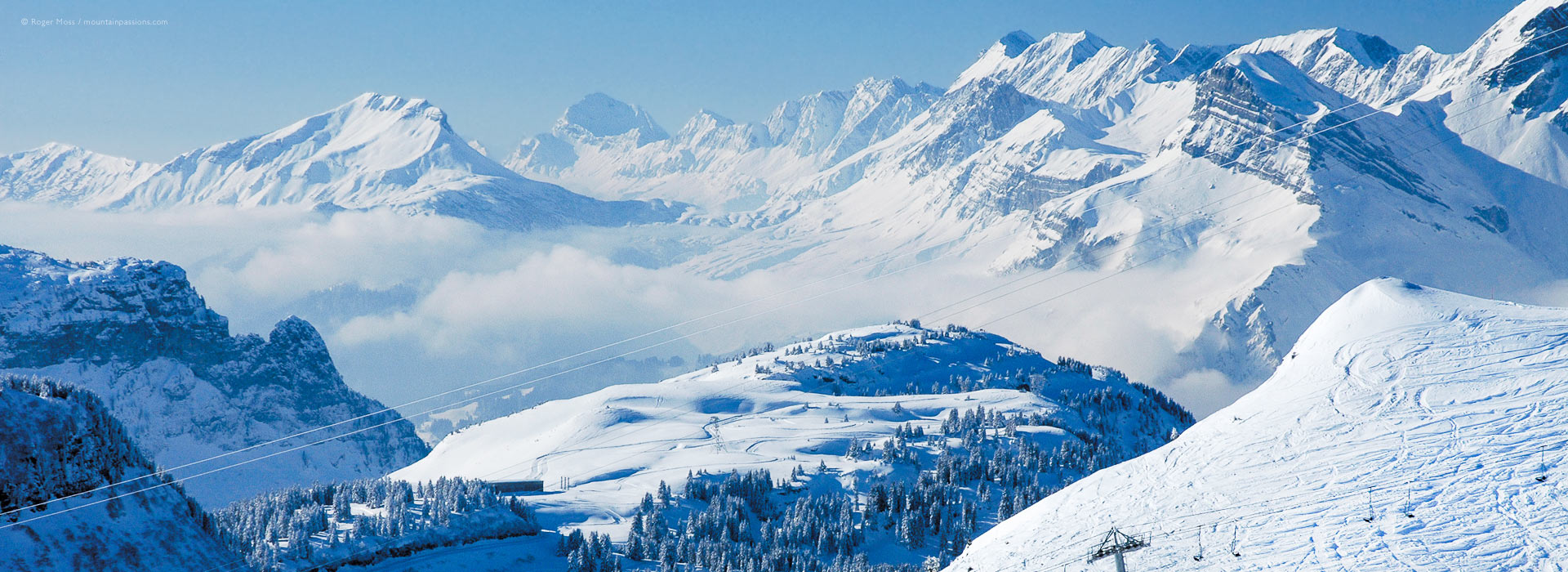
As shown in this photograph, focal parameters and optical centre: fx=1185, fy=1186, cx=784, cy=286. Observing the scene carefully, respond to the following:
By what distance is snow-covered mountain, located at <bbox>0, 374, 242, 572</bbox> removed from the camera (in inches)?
3110

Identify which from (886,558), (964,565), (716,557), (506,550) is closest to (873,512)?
(886,558)

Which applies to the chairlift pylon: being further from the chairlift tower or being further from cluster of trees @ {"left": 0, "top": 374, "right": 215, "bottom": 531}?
cluster of trees @ {"left": 0, "top": 374, "right": 215, "bottom": 531}

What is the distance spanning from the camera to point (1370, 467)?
62.2 meters

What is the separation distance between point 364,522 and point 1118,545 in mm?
105928

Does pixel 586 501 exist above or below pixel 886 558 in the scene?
above

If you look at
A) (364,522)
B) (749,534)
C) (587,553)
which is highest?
(364,522)

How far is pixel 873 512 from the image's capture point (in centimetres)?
19150

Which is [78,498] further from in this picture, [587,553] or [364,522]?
[587,553]

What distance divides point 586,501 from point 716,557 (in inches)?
1728

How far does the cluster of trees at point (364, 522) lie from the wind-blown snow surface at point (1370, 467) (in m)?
79.6

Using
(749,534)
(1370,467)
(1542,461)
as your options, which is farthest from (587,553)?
(1542,461)

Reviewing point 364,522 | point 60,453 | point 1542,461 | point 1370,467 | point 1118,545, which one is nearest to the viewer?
point 1118,545

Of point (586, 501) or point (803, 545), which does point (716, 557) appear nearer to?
point (803, 545)

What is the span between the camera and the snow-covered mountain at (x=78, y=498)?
79.0 meters
